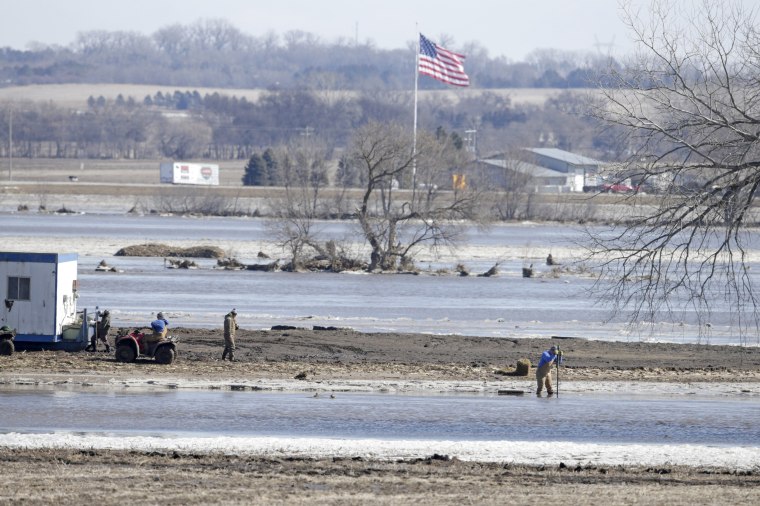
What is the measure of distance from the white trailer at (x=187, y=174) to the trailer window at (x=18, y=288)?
115426 mm

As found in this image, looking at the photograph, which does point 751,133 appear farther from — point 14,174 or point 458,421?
point 14,174

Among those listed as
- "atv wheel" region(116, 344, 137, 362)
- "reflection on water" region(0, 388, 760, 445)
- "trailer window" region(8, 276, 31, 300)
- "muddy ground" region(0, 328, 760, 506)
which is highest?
"trailer window" region(8, 276, 31, 300)

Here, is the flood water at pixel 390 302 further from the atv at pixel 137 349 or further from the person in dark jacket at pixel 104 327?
the atv at pixel 137 349

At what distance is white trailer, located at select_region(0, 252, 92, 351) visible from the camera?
1139 inches

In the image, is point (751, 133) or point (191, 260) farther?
point (191, 260)

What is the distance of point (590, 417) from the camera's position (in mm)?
23422

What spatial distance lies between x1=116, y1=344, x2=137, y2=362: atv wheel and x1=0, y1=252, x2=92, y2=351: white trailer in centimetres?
199

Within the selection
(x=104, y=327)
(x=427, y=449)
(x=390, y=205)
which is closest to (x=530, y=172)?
(x=390, y=205)

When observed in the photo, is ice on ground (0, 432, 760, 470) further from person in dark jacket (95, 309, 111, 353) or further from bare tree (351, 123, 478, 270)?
bare tree (351, 123, 478, 270)

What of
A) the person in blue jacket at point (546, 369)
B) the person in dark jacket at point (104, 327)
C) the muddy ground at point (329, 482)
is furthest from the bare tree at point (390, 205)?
the muddy ground at point (329, 482)

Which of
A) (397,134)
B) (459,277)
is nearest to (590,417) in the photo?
(459,277)

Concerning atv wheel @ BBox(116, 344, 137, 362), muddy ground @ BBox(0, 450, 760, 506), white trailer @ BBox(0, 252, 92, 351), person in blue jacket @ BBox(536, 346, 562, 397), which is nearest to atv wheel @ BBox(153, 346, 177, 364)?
atv wheel @ BBox(116, 344, 137, 362)

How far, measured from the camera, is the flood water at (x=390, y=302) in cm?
3875

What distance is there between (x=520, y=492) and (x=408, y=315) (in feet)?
88.9
